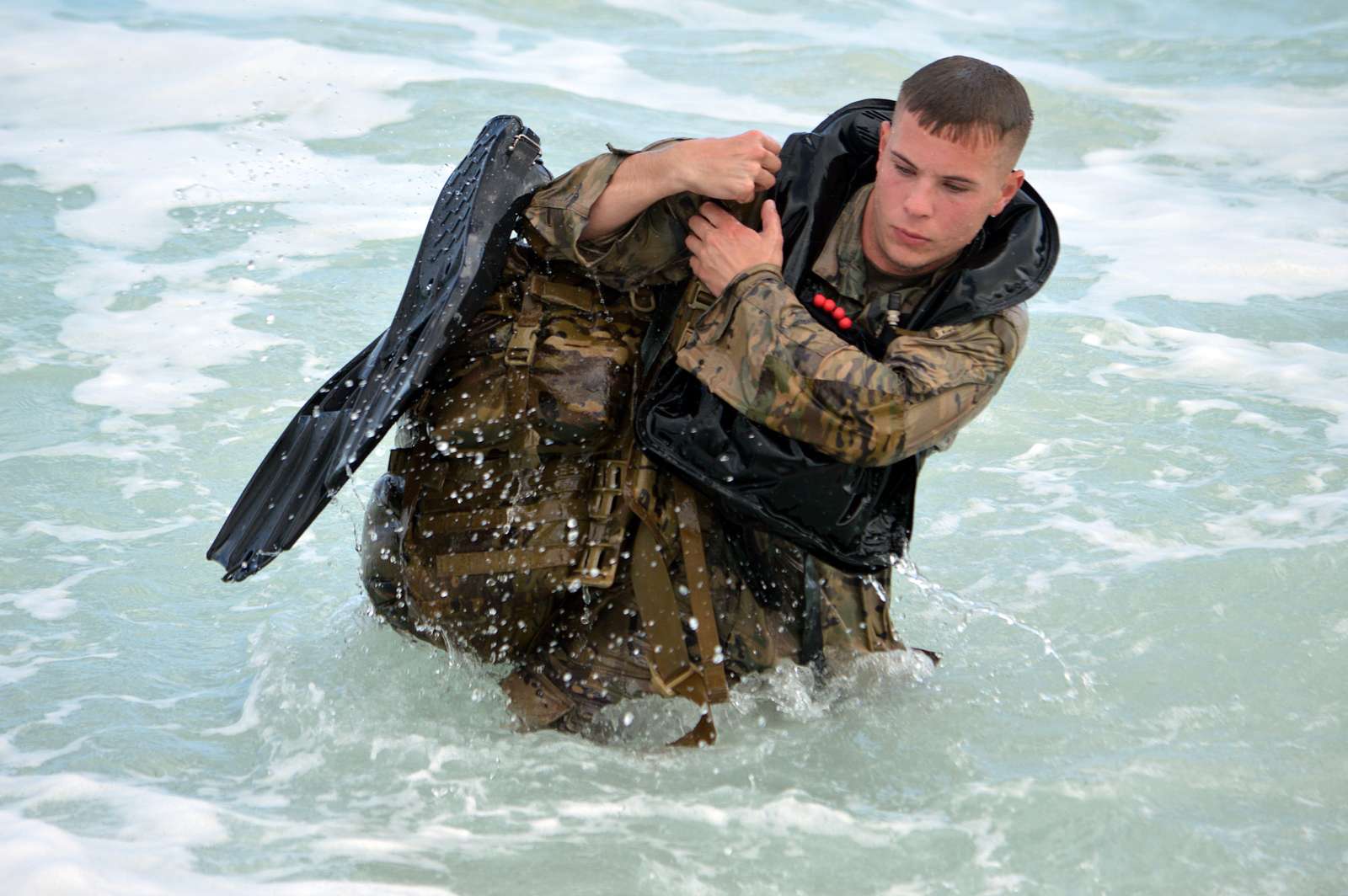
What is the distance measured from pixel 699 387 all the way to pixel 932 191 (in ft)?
2.04

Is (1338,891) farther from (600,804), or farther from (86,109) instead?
(86,109)

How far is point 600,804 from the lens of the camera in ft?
10.2

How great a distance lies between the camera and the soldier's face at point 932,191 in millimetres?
Answer: 2996

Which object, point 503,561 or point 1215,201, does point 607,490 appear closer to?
point 503,561

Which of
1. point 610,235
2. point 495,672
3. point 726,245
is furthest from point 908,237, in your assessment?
point 495,672

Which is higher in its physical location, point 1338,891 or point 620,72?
point 620,72

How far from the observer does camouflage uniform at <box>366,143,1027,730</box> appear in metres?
2.89

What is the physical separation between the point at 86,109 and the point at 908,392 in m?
7.18

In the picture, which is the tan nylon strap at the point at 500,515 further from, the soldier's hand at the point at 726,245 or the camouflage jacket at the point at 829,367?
the soldier's hand at the point at 726,245

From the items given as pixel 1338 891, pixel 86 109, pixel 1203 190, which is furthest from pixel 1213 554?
pixel 86 109

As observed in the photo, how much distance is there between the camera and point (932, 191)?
3.00 metres

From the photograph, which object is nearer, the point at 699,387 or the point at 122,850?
the point at 122,850

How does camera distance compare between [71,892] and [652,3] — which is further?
[652,3]

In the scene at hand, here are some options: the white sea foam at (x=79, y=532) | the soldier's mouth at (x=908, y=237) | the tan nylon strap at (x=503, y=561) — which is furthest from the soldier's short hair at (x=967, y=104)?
the white sea foam at (x=79, y=532)
